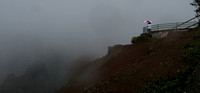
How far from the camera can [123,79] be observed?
8.99 metres

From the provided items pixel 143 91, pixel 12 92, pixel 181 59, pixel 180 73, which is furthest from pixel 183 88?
pixel 12 92

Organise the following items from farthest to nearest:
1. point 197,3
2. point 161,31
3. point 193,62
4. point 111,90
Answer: point 161,31, point 197,3, point 111,90, point 193,62

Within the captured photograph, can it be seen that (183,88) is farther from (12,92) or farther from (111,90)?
(12,92)

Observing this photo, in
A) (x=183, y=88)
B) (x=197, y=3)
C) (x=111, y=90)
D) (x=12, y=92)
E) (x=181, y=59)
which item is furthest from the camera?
(x=12, y=92)

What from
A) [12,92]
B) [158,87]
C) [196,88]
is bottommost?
[12,92]

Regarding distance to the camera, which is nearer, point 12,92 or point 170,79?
point 170,79

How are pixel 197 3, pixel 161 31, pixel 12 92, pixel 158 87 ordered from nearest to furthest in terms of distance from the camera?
1. pixel 158 87
2. pixel 197 3
3. pixel 161 31
4. pixel 12 92

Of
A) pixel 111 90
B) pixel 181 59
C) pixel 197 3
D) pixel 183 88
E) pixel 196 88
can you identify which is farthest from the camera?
pixel 197 3

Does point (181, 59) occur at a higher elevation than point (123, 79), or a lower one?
higher

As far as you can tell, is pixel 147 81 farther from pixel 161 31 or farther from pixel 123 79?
pixel 161 31

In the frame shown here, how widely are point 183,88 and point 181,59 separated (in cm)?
339

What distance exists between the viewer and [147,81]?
7.62m

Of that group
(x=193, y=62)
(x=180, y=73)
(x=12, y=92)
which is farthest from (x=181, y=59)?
(x=12, y=92)

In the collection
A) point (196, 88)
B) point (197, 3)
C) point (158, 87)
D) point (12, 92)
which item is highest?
point (197, 3)
